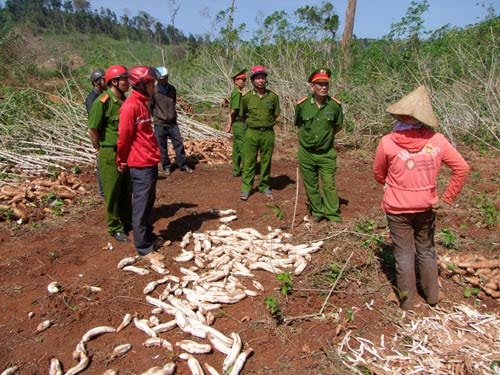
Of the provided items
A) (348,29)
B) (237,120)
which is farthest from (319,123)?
(348,29)

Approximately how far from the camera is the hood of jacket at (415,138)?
3.12 metres

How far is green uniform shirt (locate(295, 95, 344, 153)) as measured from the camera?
5.17 metres

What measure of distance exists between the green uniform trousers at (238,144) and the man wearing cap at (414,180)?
4.41 meters

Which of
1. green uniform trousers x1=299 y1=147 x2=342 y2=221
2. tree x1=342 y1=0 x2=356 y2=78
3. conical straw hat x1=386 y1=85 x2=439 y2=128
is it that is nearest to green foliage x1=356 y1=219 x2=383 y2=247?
green uniform trousers x1=299 y1=147 x2=342 y2=221

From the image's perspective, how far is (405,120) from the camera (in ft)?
10.2

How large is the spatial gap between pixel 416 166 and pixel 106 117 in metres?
3.33

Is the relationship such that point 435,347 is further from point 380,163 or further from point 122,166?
point 122,166

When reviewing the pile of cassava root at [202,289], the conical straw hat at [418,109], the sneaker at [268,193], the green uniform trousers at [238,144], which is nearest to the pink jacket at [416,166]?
the conical straw hat at [418,109]

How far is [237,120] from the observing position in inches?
299

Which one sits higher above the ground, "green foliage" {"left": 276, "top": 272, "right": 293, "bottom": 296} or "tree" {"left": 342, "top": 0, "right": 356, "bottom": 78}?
"tree" {"left": 342, "top": 0, "right": 356, "bottom": 78}

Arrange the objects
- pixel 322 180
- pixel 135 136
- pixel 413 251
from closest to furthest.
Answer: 1. pixel 413 251
2. pixel 135 136
3. pixel 322 180

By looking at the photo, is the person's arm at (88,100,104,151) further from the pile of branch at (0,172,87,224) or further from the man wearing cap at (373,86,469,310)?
the man wearing cap at (373,86,469,310)

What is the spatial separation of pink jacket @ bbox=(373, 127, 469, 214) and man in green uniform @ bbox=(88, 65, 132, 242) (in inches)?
116

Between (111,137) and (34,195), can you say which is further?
(34,195)
